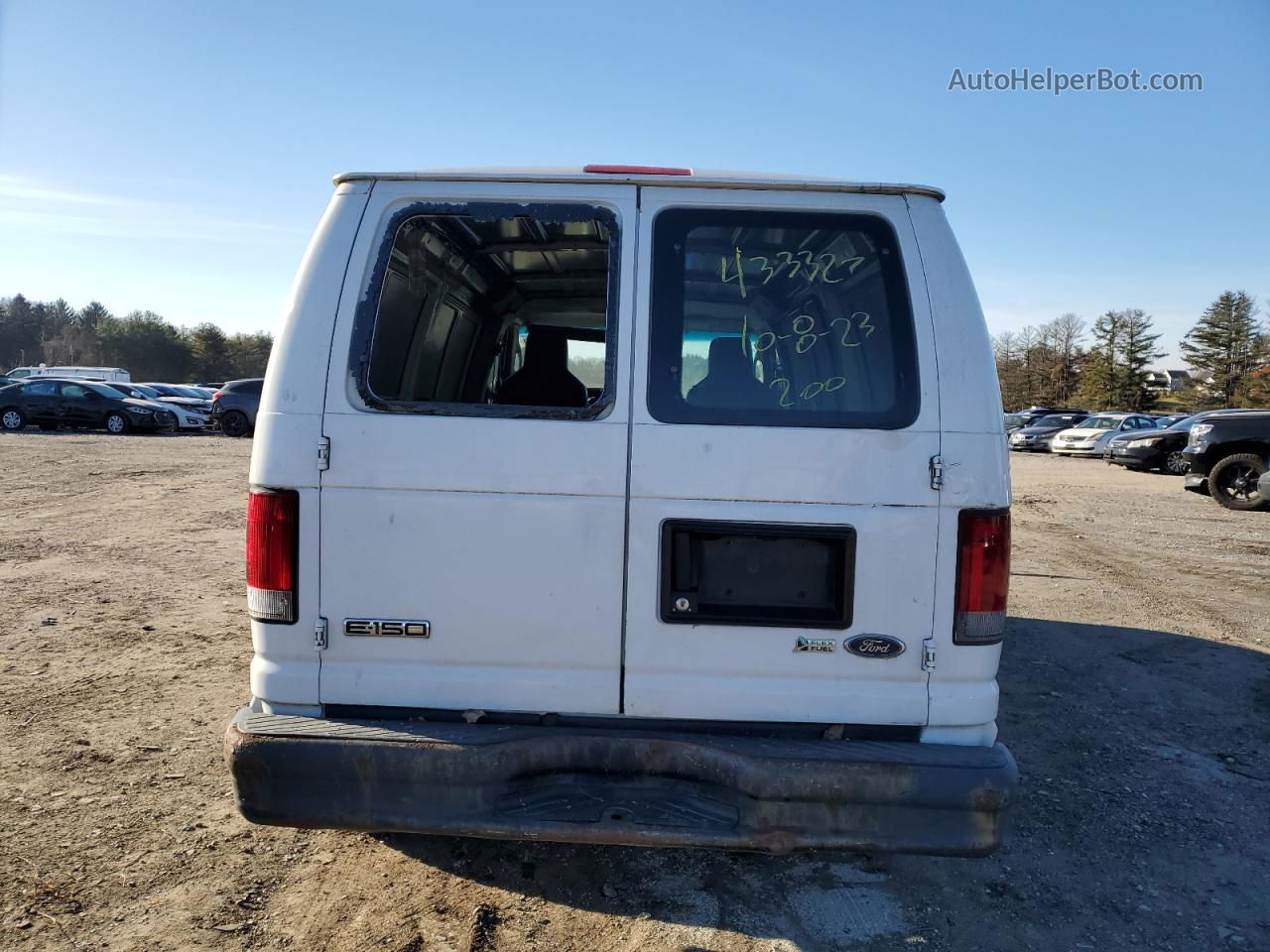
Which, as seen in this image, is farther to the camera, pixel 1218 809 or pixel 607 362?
pixel 1218 809

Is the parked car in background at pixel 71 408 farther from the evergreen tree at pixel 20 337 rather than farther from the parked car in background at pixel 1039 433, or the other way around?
the evergreen tree at pixel 20 337

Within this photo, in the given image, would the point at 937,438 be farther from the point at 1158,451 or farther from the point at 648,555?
the point at 1158,451

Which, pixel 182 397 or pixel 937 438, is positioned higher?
pixel 182 397

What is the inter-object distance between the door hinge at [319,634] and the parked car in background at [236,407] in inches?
964

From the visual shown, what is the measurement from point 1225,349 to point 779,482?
8140 centimetres

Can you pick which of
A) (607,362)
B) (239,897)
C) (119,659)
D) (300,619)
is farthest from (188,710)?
(607,362)

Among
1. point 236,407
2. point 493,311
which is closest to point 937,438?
point 493,311

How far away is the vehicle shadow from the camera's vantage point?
2.89 metres

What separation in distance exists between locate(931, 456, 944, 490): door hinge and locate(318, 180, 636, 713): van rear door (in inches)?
36.6

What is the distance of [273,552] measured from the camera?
8.68 ft

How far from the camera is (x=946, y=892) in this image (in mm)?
3123

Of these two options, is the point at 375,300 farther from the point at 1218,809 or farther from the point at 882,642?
the point at 1218,809

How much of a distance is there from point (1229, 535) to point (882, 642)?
457 inches

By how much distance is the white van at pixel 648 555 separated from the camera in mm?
2533
